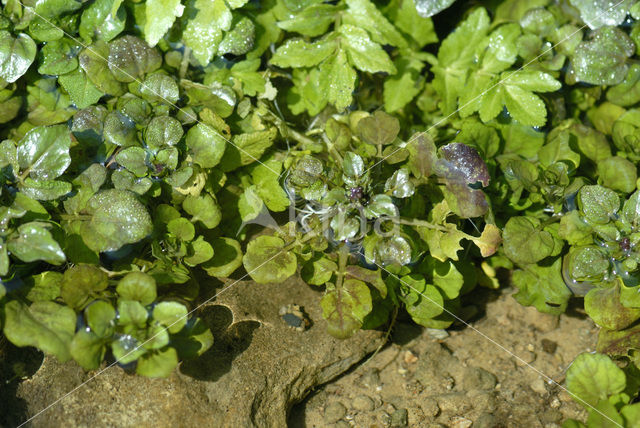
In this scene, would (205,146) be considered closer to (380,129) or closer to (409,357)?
(380,129)

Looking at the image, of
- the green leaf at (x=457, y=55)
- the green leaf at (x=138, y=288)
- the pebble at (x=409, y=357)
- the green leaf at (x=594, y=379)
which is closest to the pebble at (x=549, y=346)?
the green leaf at (x=594, y=379)

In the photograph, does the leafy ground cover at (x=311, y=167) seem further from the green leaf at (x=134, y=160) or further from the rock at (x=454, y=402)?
the rock at (x=454, y=402)

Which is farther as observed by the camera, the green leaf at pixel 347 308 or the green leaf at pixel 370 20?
the green leaf at pixel 370 20

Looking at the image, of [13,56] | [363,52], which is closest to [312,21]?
[363,52]

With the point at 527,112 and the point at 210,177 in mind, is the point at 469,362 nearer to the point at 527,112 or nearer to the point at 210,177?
the point at 527,112

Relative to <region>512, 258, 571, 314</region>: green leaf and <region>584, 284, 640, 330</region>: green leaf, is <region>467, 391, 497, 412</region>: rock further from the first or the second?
<region>584, 284, 640, 330</region>: green leaf

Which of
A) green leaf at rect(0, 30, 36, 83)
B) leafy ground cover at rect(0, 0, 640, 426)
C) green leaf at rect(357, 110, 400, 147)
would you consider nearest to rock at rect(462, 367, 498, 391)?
leafy ground cover at rect(0, 0, 640, 426)
